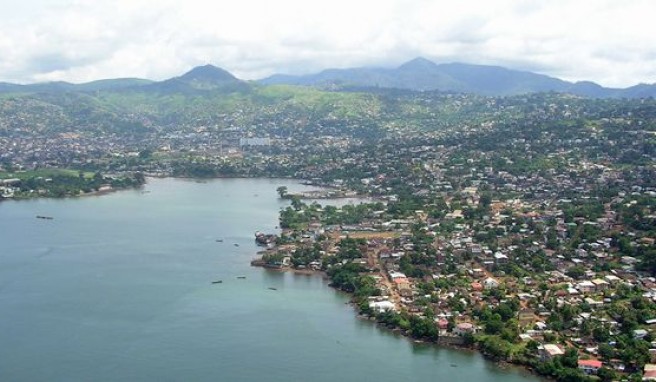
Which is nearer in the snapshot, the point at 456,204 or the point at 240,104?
the point at 456,204

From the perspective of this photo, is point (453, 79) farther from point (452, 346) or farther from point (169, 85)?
point (452, 346)

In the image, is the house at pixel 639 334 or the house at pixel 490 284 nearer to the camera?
the house at pixel 639 334

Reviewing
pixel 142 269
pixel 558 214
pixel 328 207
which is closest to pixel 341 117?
pixel 328 207

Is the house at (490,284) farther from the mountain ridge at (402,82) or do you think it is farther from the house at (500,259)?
the mountain ridge at (402,82)

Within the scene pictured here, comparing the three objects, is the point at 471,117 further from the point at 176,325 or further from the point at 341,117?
the point at 176,325

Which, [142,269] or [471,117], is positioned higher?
[471,117]

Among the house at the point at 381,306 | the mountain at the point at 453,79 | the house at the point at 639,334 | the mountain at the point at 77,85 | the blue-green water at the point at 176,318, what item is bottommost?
the blue-green water at the point at 176,318

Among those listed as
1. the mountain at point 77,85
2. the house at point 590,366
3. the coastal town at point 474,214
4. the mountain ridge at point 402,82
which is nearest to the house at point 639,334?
the coastal town at point 474,214
